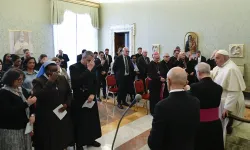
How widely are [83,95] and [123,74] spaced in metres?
3.47

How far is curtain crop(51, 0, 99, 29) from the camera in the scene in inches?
408

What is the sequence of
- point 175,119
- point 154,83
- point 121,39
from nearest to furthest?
point 175,119 → point 154,83 → point 121,39

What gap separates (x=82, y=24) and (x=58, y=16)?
174cm

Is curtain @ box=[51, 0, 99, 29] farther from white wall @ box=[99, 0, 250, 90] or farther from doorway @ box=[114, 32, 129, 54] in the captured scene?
doorway @ box=[114, 32, 129, 54]

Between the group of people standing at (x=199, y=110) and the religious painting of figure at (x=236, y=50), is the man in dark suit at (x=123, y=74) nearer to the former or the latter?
the group of people standing at (x=199, y=110)

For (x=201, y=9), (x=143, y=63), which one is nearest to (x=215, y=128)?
(x=143, y=63)

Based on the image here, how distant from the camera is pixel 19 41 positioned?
923 centimetres

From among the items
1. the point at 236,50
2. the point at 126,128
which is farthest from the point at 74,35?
the point at 126,128

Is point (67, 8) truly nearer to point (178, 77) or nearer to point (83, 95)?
point (83, 95)

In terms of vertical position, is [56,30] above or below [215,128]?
above

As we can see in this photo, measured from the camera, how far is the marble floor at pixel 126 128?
14.0ft

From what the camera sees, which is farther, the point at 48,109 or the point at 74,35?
the point at 74,35

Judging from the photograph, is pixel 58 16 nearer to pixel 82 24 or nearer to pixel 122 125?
pixel 82 24

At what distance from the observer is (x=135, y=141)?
4438mm
